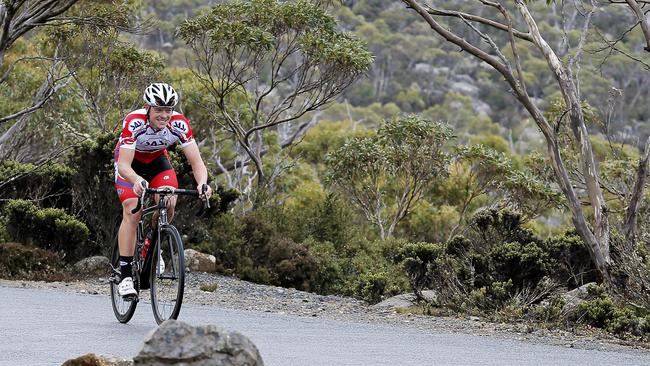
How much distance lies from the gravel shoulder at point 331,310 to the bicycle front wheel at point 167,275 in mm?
3223

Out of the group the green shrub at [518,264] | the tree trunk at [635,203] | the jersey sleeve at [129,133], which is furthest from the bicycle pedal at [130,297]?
the tree trunk at [635,203]

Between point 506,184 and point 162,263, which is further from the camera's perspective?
point 506,184

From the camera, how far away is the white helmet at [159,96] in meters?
8.45

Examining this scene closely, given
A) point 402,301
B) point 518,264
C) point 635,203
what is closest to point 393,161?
point 402,301

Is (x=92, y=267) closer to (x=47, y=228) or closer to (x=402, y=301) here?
(x=47, y=228)

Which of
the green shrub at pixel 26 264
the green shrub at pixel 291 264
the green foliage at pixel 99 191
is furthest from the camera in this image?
the green shrub at pixel 291 264

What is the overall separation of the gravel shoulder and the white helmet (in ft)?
12.6

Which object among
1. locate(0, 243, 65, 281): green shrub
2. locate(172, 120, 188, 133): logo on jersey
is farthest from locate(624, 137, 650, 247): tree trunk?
locate(0, 243, 65, 281): green shrub

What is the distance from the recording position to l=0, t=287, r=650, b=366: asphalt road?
25.1 feet

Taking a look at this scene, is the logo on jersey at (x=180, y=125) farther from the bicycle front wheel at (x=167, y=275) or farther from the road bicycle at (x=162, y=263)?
the bicycle front wheel at (x=167, y=275)

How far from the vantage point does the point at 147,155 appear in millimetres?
9086

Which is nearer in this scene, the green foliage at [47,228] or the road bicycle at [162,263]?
the road bicycle at [162,263]

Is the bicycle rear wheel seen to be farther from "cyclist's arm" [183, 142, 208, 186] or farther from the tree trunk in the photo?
the tree trunk

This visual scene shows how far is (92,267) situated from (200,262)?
75.5 inches
